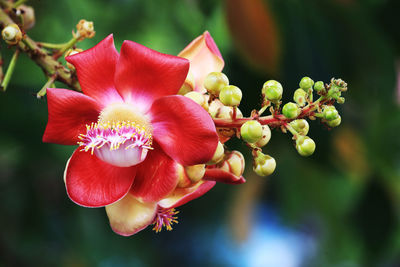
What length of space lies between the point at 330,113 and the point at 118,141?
0.23 m

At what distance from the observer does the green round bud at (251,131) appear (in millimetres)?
475

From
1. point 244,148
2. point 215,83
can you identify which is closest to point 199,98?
point 215,83

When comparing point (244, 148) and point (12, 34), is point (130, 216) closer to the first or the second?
point (12, 34)

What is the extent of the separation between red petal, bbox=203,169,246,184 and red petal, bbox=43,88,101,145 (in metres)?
0.15

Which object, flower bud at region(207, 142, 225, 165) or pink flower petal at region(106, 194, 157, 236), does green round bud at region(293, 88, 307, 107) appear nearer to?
flower bud at region(207, 142, 225, 165)

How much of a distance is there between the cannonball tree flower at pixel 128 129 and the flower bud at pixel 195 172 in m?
0.01

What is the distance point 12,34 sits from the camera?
531mm

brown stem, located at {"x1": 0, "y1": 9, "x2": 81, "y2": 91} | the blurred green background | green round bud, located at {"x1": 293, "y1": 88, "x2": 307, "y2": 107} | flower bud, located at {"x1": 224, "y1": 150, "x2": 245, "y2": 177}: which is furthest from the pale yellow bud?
the blurred green background

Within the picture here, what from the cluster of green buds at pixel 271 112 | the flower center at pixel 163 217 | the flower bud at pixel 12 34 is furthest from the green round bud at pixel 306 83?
the flower bud at pixel 12 34

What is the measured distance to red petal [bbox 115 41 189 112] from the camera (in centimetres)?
53

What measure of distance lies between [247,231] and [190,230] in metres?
0.49

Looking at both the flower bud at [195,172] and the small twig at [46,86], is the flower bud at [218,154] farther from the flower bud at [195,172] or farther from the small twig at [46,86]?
the small twig at [46,86]

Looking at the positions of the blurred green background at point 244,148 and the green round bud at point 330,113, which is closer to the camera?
the green round bud at point 330,113

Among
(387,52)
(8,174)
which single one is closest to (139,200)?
(387,52)
